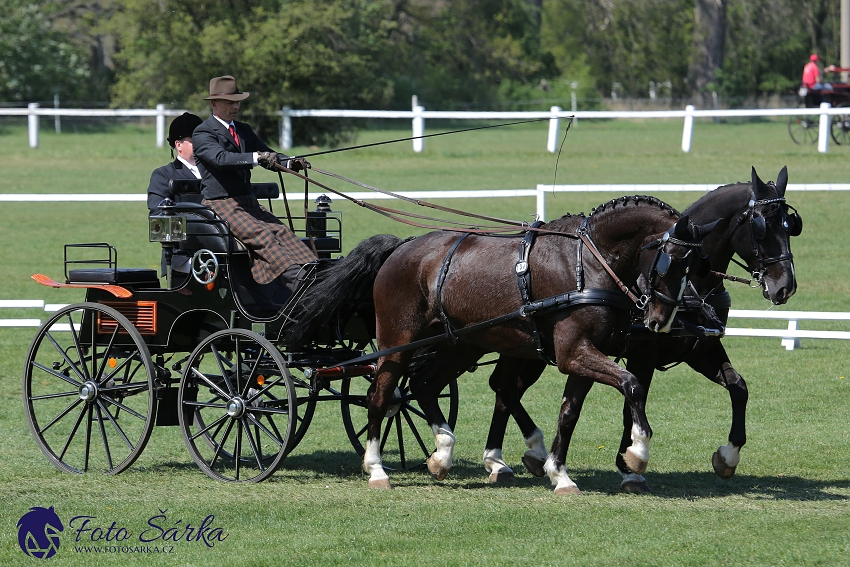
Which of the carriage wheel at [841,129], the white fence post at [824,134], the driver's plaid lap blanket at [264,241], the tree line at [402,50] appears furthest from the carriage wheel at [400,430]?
the tree line at [402,50]

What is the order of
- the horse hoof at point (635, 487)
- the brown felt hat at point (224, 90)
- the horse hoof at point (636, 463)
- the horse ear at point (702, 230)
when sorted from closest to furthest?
the horse hoof at point (636, 463) < the horse ear at point (702, 230) < the horse hoof at point (635, 487) < the brown felt hat at point (224, 90)

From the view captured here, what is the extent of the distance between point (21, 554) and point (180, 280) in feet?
7.94

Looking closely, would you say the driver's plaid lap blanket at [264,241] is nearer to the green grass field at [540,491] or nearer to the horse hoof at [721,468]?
the green grass field at [540,491]

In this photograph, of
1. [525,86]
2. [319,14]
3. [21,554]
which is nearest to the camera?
[21,554]

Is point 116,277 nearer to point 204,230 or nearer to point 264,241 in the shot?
point 204,230

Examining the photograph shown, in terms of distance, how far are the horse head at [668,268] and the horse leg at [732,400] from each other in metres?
0.90

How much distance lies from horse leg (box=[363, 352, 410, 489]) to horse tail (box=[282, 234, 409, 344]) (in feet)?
1.47

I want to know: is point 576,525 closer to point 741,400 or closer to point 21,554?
point 741,400

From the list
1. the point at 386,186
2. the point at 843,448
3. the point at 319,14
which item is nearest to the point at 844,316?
the point at 843,448

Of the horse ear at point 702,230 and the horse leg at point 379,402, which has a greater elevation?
the horse ear at point 702,230

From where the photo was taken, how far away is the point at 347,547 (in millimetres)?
5645

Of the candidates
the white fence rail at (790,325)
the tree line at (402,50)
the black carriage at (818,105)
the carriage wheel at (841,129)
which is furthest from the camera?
the tree line at (402,50)

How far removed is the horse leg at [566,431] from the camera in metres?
6.75

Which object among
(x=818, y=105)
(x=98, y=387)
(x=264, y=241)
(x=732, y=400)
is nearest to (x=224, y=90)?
(x=264, y=241)
